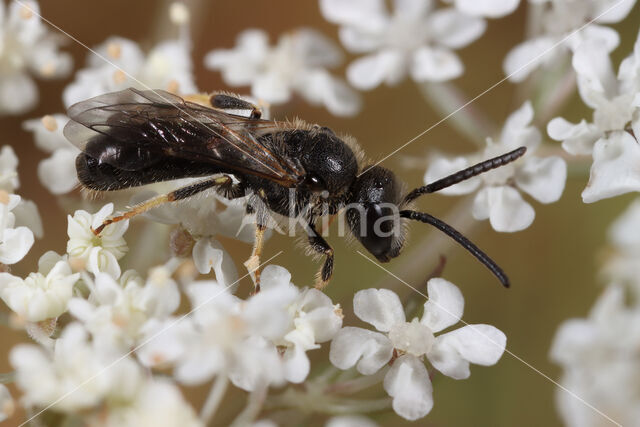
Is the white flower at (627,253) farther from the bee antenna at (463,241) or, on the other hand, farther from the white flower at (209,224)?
the white flower at (209,224)

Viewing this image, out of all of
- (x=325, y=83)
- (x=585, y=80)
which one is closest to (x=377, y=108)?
(x=325, y=83)

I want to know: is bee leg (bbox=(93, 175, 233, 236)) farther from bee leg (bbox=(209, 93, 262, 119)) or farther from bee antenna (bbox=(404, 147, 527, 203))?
bee antenna (bbox=(404, 147, 527, 203))

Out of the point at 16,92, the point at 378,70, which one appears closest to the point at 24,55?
the point at 16,92

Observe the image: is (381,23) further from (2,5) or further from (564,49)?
(2,5)

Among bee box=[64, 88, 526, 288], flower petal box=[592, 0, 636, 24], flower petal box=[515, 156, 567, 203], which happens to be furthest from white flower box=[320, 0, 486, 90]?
bee box=[64, 88, 526, 288]

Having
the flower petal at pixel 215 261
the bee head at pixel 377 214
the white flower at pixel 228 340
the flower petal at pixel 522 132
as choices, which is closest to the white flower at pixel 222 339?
the white flower at pixel 228 340
